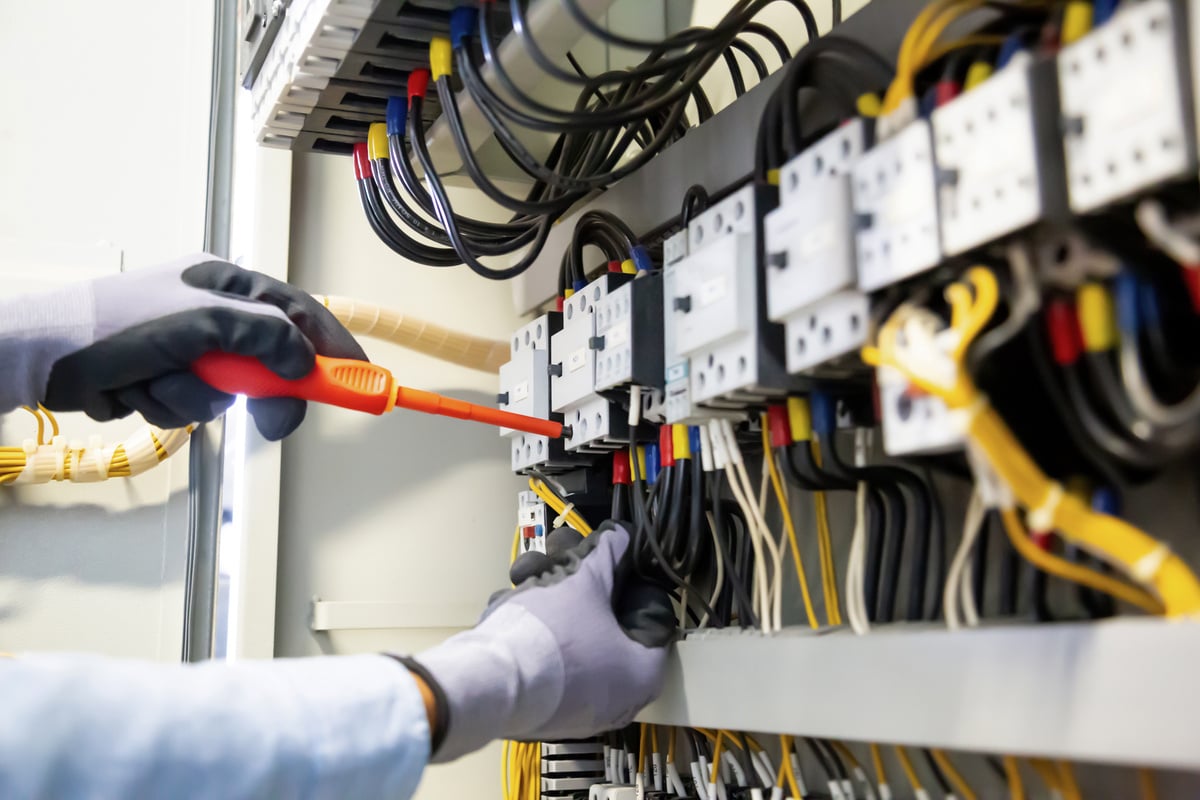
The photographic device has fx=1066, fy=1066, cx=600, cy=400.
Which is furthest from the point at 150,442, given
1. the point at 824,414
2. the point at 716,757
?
the point at 824,414

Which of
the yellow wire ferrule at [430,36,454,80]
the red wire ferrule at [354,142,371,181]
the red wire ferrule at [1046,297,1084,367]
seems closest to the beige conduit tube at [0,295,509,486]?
the red wire ferrule at [354,142,371,181]

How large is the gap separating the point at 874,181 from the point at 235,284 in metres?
0.77

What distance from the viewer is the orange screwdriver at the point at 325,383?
1.16 metres

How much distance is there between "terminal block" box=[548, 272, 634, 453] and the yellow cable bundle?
20.3 inches

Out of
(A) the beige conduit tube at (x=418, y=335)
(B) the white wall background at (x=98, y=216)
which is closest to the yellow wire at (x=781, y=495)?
(A) the beige conduit tube at (x=418, y=335)

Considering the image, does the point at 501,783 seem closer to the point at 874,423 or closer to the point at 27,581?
the point at 27,581

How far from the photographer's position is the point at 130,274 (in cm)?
120

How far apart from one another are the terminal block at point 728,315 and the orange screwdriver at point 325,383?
0.35m

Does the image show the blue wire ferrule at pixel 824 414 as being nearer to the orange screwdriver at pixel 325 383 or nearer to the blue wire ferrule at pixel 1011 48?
the blue wire ferrule at pixel 1011 48

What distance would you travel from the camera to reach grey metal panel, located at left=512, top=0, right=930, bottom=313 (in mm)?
938

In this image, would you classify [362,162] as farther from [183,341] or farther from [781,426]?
[781,426]

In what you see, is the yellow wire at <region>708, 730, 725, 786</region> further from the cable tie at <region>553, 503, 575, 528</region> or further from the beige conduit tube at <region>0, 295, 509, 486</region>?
the beige conduit tube at <region>0, 295, 509, 486</region>

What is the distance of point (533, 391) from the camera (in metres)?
1.37

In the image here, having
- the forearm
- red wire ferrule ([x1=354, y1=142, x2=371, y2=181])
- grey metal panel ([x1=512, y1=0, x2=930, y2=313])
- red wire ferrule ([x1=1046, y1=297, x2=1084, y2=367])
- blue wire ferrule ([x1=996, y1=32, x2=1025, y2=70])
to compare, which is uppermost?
red wire ferrule ([x1=354, y1=142, x2=371, y2=181])
